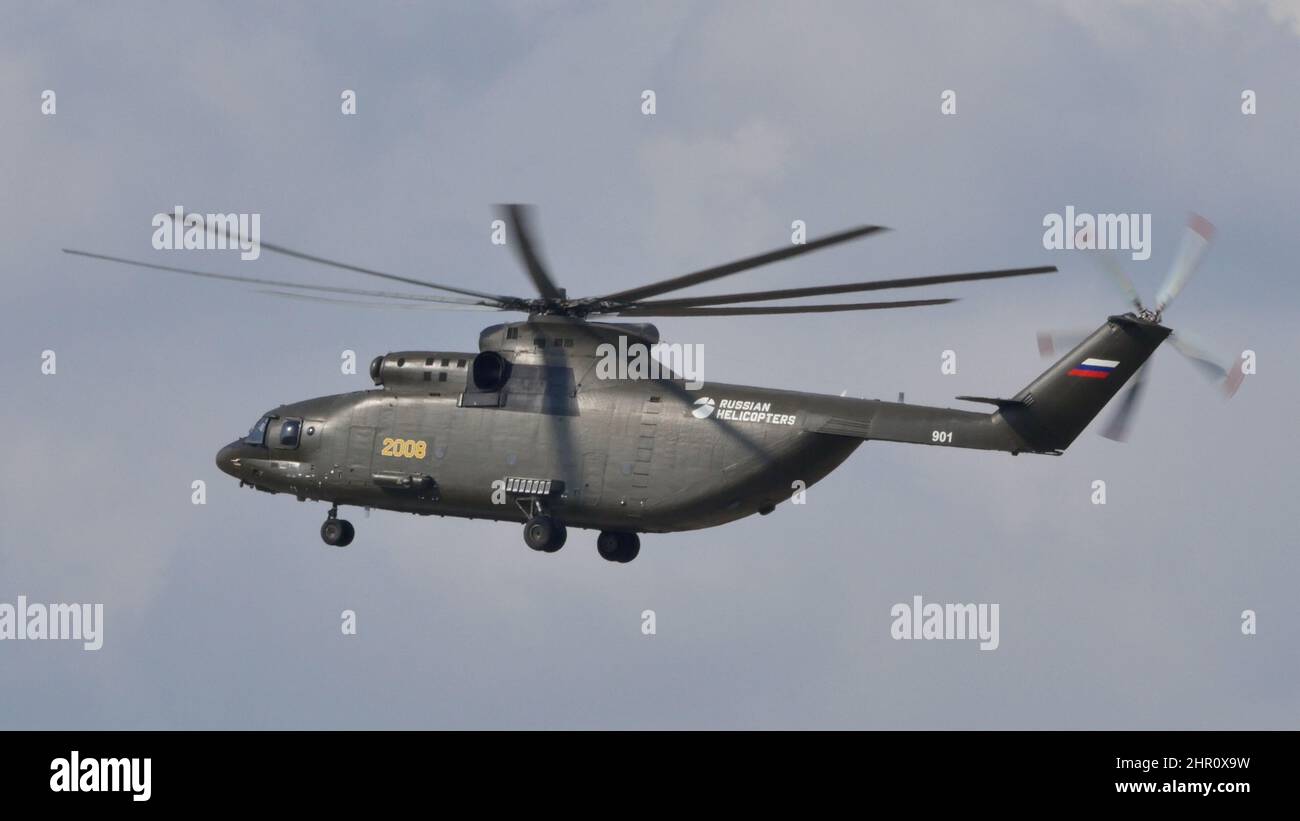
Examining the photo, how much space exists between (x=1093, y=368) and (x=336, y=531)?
58.3ft

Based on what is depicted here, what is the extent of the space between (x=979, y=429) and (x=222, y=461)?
18900 millimetres

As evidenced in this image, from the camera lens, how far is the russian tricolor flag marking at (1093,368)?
4284 centimetres

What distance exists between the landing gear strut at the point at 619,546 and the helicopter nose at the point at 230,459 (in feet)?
30.3

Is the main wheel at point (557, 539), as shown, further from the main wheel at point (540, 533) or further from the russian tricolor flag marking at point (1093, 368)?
the russian tricolor flag marking at point (1093, 368)

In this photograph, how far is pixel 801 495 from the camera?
45906 millimetres

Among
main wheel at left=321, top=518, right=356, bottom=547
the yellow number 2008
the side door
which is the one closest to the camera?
the yellow number 2008

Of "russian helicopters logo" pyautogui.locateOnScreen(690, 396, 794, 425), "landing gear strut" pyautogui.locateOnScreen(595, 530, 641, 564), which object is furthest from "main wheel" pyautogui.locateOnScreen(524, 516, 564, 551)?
"russian helicopters logo" pyautogui.locateOnScreen(690, 396, 794, 425)

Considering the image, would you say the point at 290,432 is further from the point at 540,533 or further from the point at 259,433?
the point at 540,533

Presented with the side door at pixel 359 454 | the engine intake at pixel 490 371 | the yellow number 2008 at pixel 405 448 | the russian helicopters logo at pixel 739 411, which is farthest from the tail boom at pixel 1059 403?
the side door at pixel 359 454

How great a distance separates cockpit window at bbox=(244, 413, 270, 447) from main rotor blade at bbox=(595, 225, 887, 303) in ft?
30.8

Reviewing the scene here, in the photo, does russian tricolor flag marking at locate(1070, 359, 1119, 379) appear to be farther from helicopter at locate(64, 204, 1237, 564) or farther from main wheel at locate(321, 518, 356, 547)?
main wheel at locate(321, 518, 356, 547)

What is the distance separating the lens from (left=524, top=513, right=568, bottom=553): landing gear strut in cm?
4662

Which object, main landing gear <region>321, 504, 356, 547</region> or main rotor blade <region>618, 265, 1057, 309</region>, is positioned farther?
main landing gear <region>321, 504, 356, 547</region>

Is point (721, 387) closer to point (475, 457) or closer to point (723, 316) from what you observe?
point (723, 316)
